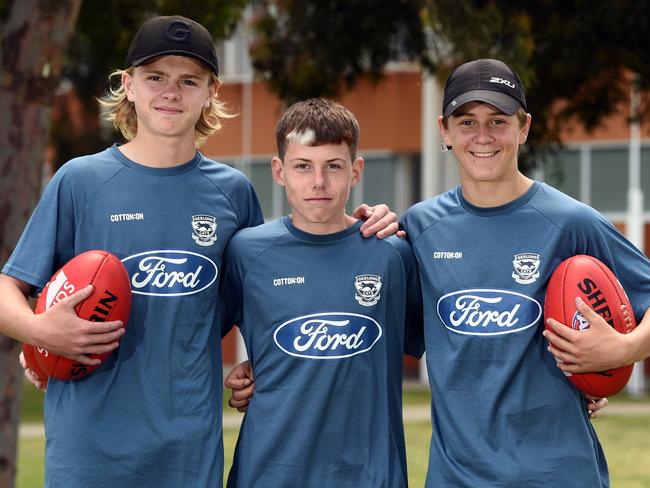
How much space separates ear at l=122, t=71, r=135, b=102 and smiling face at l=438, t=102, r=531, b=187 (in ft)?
3.95

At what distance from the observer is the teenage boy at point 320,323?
4.82 m

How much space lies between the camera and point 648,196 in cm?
2778

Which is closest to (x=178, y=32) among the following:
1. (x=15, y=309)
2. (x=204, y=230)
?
(x=204, y=230)

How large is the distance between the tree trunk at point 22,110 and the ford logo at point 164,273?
378 cm

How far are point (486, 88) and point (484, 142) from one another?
0.20 meters

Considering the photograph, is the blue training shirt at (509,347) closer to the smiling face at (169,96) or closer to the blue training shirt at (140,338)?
the blue training shirt at (140,338)

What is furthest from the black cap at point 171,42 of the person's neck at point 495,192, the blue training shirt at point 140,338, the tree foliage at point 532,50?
the tree foliage at point 532,50

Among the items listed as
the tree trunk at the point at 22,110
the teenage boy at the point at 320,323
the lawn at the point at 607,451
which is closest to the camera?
the teenage boy at the point at 320,323

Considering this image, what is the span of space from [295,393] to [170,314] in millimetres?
538

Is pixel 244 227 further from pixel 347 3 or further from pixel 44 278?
pixel 347 3

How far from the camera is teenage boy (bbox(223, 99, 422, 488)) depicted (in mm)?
4820

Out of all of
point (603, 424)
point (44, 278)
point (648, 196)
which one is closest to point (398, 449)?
point (44, 278)

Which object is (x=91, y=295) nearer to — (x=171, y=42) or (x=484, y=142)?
(x=171, y=42)

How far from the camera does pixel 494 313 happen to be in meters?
4.74
